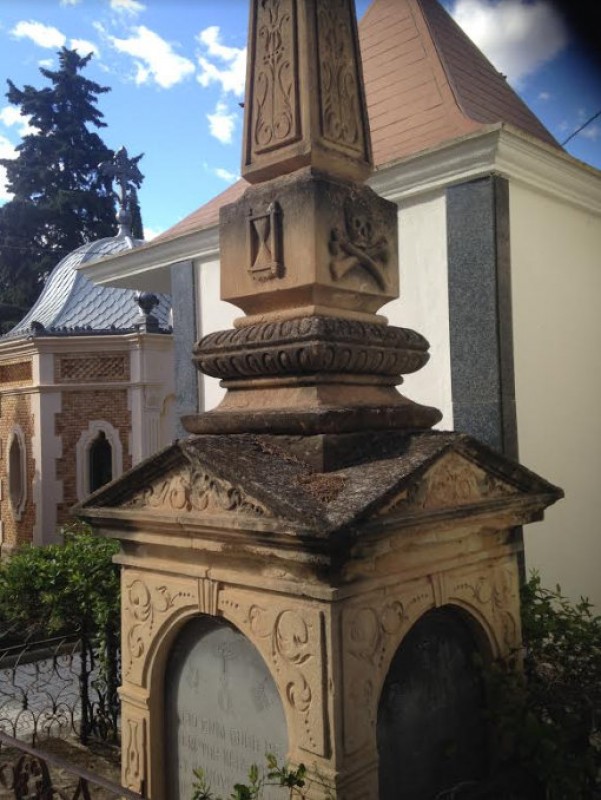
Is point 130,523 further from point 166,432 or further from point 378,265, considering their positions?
point 166,432

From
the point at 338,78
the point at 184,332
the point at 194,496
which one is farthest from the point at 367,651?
the point at 184,332

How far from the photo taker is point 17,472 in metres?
14.0

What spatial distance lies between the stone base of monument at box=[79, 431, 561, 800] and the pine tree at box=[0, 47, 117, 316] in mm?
27048

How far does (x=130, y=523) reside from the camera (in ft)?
9.82

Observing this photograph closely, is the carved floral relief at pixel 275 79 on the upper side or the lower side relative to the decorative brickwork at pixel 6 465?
upper

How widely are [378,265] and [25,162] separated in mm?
30215

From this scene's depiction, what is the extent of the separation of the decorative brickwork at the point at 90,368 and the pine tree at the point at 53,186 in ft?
53.0

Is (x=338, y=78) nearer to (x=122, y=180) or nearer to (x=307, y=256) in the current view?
(x=307, y=256)

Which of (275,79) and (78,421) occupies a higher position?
(275,79)

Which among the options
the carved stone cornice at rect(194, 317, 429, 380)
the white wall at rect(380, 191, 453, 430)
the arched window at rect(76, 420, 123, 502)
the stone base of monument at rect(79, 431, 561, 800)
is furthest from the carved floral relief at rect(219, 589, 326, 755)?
the arched window at rect(76, 420, 123, 502)

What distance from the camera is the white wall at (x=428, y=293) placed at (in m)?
6.33

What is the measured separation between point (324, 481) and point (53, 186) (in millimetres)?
29891

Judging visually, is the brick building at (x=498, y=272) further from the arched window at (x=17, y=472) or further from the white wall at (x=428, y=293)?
the arched window at (x=17, y=472)

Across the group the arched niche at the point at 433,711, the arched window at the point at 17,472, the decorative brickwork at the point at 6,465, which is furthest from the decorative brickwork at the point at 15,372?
the arched niche at the point at 433,711
